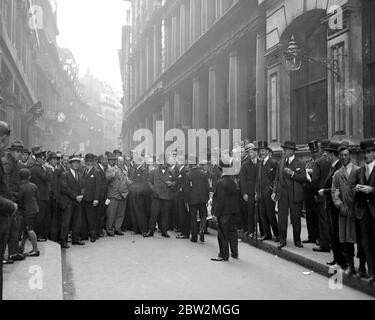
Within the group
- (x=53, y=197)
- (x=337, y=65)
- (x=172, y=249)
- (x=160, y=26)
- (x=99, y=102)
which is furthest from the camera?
(x=99, y=102)

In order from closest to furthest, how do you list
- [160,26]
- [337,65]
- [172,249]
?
[172,249] < [337,65] < [160,26]

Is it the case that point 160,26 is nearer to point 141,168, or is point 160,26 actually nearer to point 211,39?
point 211,39

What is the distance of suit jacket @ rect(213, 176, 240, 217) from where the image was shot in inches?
357

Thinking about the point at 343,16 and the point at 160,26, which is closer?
the point at 343,16

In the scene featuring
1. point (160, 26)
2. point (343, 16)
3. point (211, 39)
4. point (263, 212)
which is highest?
point (160, 26)

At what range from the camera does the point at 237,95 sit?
2027 cm

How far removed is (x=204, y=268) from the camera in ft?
27.2

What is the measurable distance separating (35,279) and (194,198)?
5.24m

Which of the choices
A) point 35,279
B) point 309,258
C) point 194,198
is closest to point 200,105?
point 194,198

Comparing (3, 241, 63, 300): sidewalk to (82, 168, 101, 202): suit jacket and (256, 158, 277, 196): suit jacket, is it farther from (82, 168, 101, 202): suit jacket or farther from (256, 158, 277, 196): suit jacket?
(256, 158, 277, 196): suit jacket

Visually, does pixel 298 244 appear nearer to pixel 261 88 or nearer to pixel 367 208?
pixel 367 208

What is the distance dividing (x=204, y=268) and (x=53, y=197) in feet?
15.3

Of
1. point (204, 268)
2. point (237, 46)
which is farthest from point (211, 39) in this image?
point (204, 268)

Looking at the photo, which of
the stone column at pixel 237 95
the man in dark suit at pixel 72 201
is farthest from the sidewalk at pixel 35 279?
the stone column at pixel 237 95
